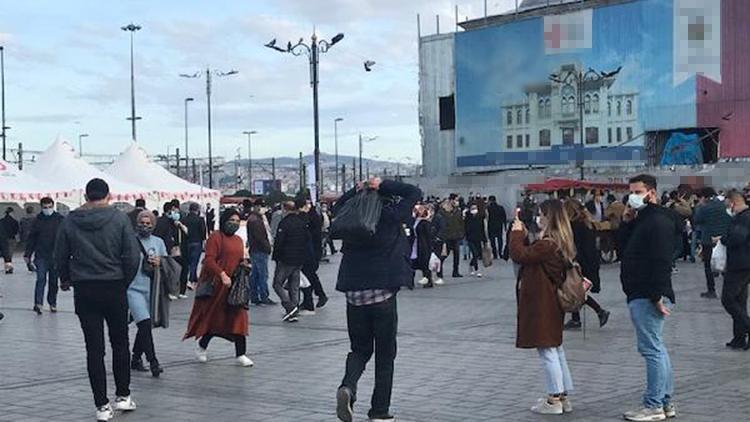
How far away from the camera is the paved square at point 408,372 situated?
27.5 ft

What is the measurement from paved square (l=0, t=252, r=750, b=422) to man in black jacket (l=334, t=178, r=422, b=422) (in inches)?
24.6

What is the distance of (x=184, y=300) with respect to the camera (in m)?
18.9

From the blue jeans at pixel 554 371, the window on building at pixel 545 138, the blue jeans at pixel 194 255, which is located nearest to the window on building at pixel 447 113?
the window on building at pixel 545 138

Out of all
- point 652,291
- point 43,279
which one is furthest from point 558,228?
point 43,279

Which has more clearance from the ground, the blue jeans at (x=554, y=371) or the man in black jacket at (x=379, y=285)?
the man in black jacket at (x=379, y=285)

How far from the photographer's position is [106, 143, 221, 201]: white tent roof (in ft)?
138

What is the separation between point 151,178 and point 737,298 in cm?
3440

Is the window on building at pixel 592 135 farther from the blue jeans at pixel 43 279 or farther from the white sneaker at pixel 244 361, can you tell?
the white sneaker at pixel 244 361

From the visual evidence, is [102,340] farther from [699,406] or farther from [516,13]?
[516,13]

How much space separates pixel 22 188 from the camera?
122 feet

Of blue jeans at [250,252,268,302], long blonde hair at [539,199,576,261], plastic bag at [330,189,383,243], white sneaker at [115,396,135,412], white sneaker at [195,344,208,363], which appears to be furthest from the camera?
blue jeans at [250,252,268,302]

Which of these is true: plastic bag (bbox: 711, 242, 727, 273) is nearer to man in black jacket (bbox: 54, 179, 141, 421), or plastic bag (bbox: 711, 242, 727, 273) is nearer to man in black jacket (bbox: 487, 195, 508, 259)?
man in black jacket (bbox: 54, 179, 141, 421)

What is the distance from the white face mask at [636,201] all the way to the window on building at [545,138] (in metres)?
56.2

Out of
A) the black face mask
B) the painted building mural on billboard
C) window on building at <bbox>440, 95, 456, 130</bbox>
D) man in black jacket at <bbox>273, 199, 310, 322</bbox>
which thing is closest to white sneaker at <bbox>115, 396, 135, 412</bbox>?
the black face mask
